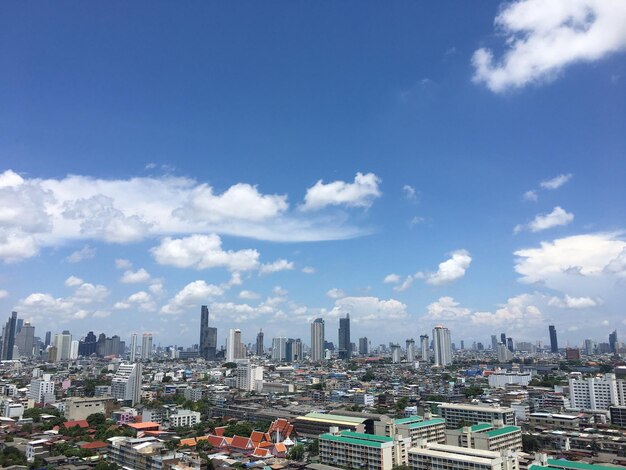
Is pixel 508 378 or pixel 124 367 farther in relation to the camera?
pixel 508 378

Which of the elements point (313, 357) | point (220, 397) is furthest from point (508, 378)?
point (313, 357)

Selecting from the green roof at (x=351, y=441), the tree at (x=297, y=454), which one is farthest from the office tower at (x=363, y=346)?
the green roof at (x=351, y=441)

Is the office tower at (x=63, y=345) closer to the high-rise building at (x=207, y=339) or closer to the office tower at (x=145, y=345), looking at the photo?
the office tower at (x=145, y=345)

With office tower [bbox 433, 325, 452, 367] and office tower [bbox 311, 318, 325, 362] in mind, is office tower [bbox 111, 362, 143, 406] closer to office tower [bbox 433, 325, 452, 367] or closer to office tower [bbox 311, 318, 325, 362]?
office tower [bbox 433, 325, 452, 367]

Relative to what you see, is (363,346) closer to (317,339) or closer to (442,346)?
(317,339)

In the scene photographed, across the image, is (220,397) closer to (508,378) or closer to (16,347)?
(508,378)

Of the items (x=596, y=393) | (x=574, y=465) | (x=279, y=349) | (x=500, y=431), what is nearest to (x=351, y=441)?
(x=500, y=431)
